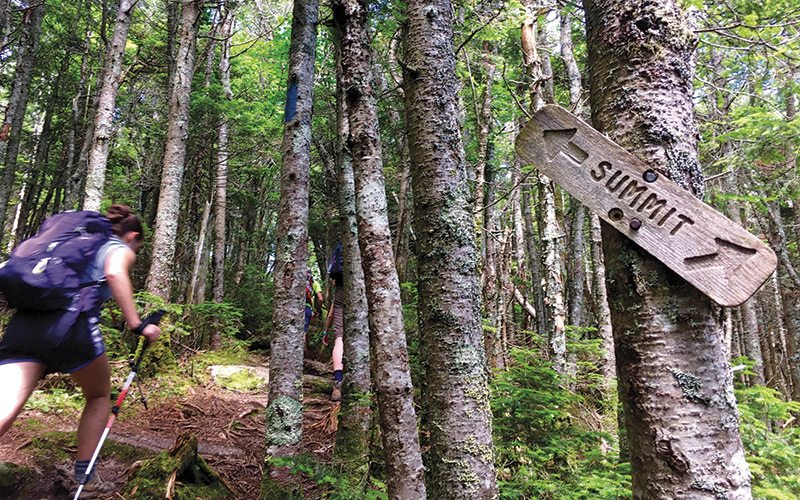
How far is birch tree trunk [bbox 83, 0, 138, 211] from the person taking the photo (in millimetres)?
7336

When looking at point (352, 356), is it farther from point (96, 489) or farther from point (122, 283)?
point (96, 489)

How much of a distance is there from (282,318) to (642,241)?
344cm

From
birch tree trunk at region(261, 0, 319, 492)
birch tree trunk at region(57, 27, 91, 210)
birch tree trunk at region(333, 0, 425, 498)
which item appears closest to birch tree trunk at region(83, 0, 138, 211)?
birch tree trunk at region(57, 27, 91, 210)

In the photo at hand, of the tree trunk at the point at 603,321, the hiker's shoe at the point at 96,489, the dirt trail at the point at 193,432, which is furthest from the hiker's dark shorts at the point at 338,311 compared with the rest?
the tree trunk at the point at 603,321

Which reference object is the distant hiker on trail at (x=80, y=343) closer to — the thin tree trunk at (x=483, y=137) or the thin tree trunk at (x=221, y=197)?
the thin tree trunk at (x=483, y=137)

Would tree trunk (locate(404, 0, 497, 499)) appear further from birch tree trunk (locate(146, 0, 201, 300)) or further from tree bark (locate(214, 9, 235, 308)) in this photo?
tree bark (locate(214, 9, 235, 308))

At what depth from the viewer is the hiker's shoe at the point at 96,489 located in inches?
138

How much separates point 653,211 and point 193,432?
231 inches

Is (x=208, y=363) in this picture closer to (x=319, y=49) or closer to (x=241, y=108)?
(x=241, y=108)

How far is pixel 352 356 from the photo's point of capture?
4.68m

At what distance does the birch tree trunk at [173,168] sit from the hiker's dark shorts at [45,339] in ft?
15.1

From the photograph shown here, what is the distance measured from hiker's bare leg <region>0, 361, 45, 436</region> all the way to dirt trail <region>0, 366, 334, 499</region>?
3.68 feet

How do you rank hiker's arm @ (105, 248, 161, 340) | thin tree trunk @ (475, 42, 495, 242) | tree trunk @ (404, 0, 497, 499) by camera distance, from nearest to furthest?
tree trunk @ (404, 0, 497, 499) < hiker's arm @ (105, 248, 161, 340) < thin tree trunk @ (475, 42, 495, 242)

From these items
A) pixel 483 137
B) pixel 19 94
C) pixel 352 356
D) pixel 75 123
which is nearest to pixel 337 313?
pixel 352 356
